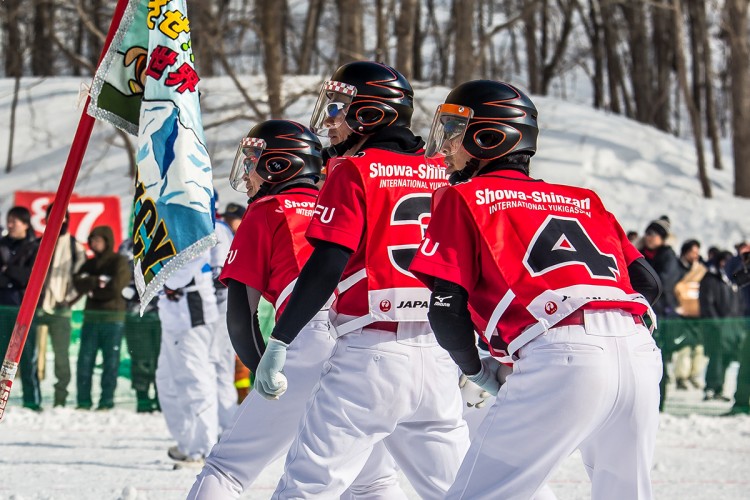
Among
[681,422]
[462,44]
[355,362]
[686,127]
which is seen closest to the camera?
[355,362]

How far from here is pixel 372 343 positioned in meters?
4.23

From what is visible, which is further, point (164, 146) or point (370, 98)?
point (164, 146)

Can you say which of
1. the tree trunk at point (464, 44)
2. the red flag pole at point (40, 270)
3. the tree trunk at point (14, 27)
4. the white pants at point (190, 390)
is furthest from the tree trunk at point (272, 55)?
the red flag pole at point (40, 270)

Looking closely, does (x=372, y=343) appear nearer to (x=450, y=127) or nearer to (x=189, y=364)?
(x=450, y=127)

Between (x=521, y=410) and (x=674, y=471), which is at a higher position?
(x=521, y=410)

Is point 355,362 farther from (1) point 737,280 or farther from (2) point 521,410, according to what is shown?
(1) point 737,280

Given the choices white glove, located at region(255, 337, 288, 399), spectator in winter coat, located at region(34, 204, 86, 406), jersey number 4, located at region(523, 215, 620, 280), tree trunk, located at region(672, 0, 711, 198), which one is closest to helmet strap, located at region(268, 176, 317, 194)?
white glove, located at region(255, 337, 288, 399)

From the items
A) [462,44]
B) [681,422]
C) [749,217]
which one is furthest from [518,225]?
[749,217]

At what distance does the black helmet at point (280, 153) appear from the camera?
5.52 m

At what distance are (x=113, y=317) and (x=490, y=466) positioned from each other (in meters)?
8.75

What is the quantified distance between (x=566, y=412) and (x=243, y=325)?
1800mm

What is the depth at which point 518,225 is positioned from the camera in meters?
3.68

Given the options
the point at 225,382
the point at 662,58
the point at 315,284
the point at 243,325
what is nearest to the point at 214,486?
the point at 243,325

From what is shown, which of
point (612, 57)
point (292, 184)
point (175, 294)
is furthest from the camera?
point (612, 57)
